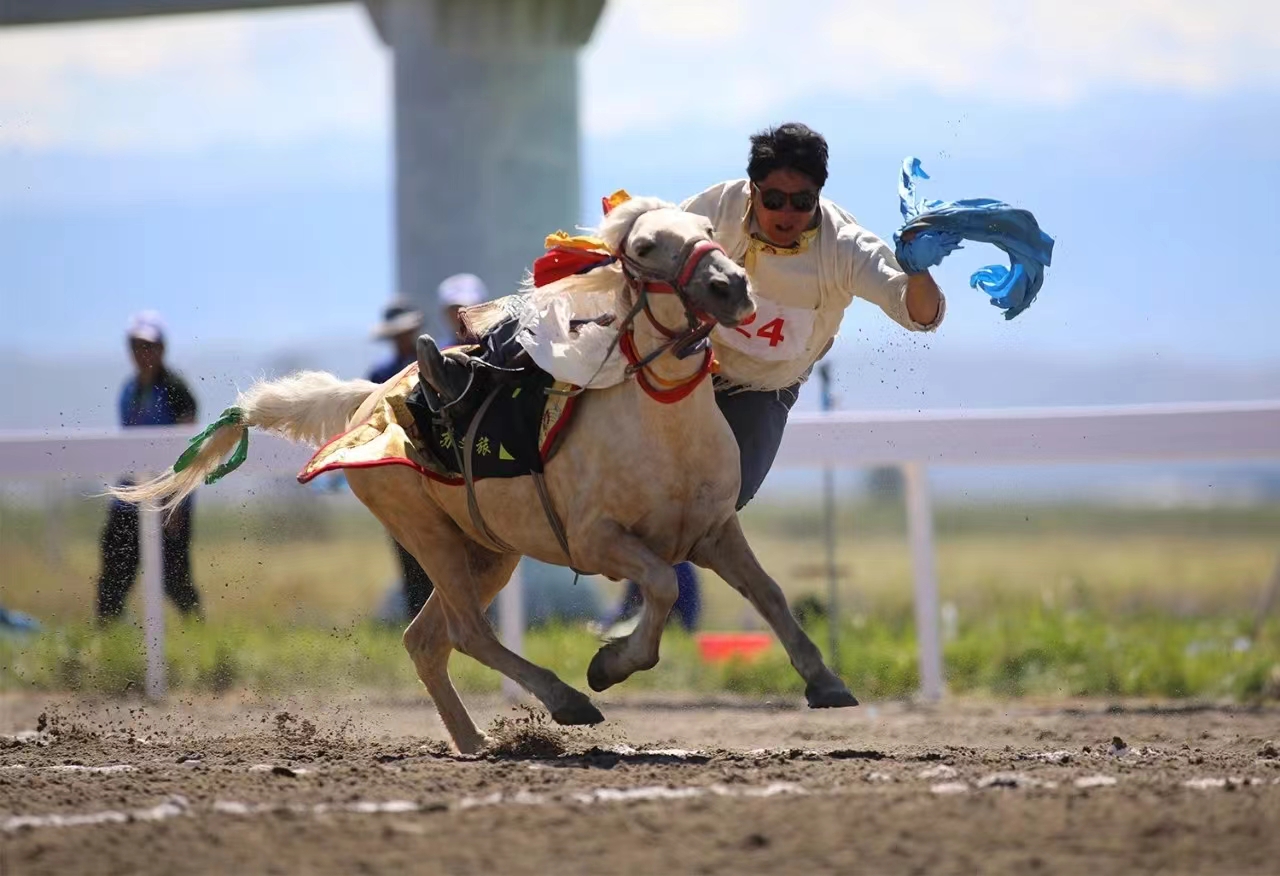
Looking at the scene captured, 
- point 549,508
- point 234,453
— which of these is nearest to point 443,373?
point 549,508

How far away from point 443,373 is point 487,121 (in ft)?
23.1

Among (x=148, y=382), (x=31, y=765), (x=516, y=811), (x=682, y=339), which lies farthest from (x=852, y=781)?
(x=148, y=382)

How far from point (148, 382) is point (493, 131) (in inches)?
150

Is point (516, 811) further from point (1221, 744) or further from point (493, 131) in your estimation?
point (493, 131)

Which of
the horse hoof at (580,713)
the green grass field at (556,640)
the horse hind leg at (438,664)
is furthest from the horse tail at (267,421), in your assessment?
the horse hoof at (580,713)

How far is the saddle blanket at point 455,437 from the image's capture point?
5789mm

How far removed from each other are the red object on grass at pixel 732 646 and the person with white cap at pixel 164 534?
2575 mm

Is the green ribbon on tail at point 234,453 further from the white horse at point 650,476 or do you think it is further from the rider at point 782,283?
the rider at point 782,283

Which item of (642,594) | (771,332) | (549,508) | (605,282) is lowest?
(642,594)

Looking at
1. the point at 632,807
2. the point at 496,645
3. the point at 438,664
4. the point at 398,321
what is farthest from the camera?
the point at 398,321

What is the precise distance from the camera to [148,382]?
32.1ft

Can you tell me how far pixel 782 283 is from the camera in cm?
590

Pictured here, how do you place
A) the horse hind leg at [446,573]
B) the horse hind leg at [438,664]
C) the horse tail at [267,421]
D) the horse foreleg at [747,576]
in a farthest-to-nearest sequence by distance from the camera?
the horse tail at [267,421] → the horse hind leg at [438,664] → the horse hind leg at [446,573] → the horse foreleg at [747,576]

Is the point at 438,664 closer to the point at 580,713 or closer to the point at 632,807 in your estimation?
the point at 580,713
